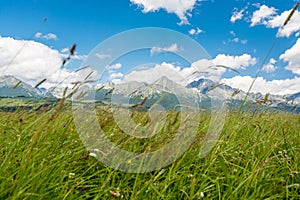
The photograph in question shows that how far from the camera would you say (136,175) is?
328cm

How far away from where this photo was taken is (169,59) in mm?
5574

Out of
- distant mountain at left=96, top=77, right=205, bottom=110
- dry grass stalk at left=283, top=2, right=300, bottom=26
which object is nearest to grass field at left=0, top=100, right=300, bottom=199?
distant mountain at left=96, top=77, right=205, bottom=110

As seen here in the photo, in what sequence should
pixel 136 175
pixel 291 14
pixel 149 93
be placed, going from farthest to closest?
pixel 149 93, pixel 291 14, pixel 136 175

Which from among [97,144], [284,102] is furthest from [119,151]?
[284,102]

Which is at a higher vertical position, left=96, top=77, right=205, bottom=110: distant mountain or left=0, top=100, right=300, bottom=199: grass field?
left=96, top=77, right=205, bottom=110: distant mountain

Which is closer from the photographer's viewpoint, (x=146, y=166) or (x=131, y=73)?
(x=146, y=166)

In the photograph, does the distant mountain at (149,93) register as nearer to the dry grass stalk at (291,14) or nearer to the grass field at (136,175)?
the grass field at (136,175)

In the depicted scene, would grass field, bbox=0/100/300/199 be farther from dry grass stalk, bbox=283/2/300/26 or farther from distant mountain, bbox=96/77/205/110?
dry grass stalk, bbox=283/2/300/26

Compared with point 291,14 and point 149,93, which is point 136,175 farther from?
point 291,14

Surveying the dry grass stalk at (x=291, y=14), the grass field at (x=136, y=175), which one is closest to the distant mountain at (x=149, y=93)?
the grass field at (x=136, y=175)

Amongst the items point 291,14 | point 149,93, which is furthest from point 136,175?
point 291,14

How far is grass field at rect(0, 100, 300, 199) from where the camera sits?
8.32 ft

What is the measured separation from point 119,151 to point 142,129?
0.71m

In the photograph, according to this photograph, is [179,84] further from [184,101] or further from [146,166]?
[146,166]
